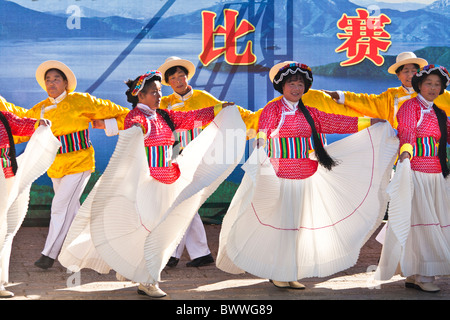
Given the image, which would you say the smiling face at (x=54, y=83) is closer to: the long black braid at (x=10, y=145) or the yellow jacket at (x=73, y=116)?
the yellow jacket at (x=73, y=116)

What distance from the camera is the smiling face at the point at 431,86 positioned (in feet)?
16.4

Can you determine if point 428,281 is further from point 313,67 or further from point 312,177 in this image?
point 313,67

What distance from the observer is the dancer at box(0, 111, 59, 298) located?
4.65m


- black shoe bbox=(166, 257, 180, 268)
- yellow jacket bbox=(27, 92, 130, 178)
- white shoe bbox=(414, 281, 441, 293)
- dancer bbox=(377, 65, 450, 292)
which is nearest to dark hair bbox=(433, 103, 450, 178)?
dancer bbox=(377, 65, 450, 292)

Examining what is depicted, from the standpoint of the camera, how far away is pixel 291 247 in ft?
15.7

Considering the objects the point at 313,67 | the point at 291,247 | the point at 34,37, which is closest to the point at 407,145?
the point at 291,247

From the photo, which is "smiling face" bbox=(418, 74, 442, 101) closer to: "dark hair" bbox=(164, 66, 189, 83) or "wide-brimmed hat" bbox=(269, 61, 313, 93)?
"wide-brimmed hat" bbox=(269, 61, 313, 93)

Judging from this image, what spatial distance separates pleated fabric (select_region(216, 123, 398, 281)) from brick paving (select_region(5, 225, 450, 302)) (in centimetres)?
17

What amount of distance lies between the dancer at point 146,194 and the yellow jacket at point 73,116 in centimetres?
83

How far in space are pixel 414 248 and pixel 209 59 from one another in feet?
10.3

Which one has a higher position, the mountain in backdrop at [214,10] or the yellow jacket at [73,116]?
the mountain in backdrop at [214,10]

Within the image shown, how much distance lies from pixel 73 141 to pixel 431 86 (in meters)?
2.62

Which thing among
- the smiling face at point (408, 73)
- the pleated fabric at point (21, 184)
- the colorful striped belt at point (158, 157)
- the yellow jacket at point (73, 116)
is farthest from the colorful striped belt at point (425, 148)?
the pleated fabric at point (21, 184)

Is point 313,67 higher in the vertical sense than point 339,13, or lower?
lower
